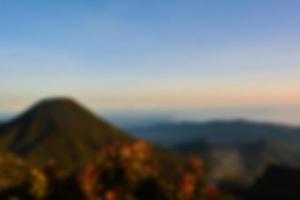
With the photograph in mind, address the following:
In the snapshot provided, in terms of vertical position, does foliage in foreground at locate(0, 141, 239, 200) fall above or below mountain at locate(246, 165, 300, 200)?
above

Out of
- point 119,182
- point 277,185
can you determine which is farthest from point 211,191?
point 277,185

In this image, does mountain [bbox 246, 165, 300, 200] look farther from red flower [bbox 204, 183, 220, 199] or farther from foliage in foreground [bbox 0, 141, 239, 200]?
red flower [bbox 204, 183, 220, 199]

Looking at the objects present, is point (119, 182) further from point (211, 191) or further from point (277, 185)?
point (277, 185)

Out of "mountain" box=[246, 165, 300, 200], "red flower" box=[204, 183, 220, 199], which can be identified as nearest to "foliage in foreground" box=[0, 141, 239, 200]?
"red flower" box=[204, 183, 220, 199]

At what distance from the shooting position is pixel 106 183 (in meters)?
29.7

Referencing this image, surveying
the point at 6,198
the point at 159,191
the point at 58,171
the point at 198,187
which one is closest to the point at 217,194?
the point at 198,187

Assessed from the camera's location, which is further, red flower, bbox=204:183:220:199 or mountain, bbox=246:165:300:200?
mountain, bbox=246:165:300:200

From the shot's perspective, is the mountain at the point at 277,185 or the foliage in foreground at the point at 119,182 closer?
the foliage in foreground at the point at 119,182

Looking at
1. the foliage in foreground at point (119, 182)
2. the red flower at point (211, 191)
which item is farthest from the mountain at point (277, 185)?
the red flower at point (211, 191)

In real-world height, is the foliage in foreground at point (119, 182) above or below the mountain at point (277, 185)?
above

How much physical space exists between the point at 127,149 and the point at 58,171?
3.33 metres

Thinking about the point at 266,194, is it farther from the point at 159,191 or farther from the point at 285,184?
the point at 159,191

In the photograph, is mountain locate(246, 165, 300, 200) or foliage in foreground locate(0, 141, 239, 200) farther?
mountain locate(246, 165, 300, 200)

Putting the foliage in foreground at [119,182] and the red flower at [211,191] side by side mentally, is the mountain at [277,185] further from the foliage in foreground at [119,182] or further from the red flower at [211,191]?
the red flower at [211,191]
